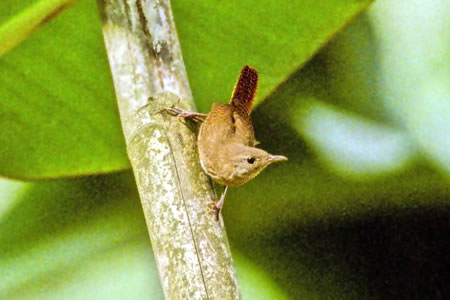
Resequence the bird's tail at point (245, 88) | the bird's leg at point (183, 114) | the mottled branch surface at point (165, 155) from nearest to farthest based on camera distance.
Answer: the mottled branch surface at point (165, 155) → the bird's leg at point (183, 114) → the bird's tail at point (245, 88)

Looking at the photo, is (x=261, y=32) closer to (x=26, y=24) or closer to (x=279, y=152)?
(x=279, y=152)

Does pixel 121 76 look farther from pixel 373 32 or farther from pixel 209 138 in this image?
pixel 373 32

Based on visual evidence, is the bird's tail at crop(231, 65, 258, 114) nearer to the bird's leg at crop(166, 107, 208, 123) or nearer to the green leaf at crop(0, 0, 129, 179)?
the bird's leg at crop(166, 107, 208, 123)

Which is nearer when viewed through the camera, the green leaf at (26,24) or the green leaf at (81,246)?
the green leaf at (26,24)

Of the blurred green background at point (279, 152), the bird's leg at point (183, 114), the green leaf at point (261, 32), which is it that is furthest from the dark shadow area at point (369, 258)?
the bird's leg at point (183, 114)

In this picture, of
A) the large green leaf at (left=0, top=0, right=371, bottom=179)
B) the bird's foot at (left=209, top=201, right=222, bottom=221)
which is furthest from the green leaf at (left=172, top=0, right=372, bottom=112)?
the bird's foot at (left=209, top=201, right=222, bottom=221)

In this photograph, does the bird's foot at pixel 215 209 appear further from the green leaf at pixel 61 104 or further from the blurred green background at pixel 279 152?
the green leaf at pixel 61 104

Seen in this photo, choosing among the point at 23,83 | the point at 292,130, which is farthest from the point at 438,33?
the point at 23,83
